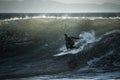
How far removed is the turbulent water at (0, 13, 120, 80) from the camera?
60.1ft

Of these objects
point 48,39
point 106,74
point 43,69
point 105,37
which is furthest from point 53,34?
point 106,74

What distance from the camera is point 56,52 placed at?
25062 millimetres

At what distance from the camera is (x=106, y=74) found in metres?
17.4

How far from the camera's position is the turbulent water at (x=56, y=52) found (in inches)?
721

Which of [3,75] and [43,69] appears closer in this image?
[3,75]

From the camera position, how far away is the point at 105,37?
25781 millimetres

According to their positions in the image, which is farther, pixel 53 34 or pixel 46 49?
pixel 53 34

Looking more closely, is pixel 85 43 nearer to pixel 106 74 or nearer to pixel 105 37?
pixel 105 37

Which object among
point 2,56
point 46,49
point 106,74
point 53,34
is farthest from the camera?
point 53,34

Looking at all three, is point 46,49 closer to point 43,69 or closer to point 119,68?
point 43,69

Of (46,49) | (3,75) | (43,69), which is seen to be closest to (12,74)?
(3,75)

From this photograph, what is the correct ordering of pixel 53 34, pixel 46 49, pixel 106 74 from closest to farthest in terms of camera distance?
1. pixel 106 74
2. pixel 46 49
3. pixel 53 34

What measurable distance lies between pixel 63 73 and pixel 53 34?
14.0 meters

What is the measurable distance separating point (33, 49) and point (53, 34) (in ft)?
18.9
